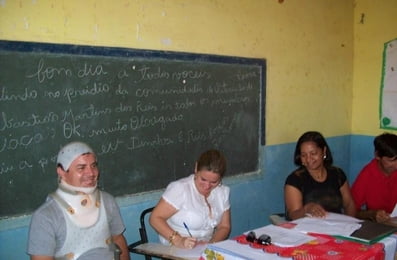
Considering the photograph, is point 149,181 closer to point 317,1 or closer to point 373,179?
point 373,179

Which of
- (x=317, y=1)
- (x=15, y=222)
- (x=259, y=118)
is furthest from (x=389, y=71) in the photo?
(x=15, y=222)

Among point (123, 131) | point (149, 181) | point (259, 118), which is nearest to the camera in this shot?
point (123, 131)

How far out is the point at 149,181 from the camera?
9.02ft

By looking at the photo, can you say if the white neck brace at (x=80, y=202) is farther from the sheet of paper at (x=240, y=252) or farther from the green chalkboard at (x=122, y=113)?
the sheet of paper at (x=240, y=252)

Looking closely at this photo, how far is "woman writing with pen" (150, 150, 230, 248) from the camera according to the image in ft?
7.88

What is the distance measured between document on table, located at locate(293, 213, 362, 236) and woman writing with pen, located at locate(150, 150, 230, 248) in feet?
1.63

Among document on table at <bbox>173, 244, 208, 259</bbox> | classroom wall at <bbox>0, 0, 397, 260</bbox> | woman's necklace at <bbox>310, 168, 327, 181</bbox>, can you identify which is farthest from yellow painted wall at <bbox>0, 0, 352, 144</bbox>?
document on table at <bbox>173, 244, 208, 259</bbox>

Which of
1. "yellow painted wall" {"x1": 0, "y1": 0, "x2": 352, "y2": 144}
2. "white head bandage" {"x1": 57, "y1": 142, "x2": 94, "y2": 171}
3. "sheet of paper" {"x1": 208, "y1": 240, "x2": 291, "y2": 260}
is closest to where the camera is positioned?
"sheet of paper" {"x1": 208, "y1": 240, "x2": 291, "y2": 260}

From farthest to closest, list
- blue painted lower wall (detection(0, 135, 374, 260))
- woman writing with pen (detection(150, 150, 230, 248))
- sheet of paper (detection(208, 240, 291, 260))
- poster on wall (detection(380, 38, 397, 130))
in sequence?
poster on wall (detection(380, 38, 397, 130))
blue painted lower wall (detection(0, 135, 374, 260))
woman writing with pen (detection(150, 150, 230, 248))
sheet of paper (detection(208, 240, 291, 260))

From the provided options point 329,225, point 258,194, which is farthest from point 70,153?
point 258,194

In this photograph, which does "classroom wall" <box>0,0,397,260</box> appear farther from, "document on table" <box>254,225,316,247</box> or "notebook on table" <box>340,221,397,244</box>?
"notebook on table" <box>340,221,397,244</box>

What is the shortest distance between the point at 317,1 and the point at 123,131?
7.55ft

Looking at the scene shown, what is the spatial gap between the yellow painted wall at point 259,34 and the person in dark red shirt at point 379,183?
78cm

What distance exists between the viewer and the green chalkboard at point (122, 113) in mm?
2152
